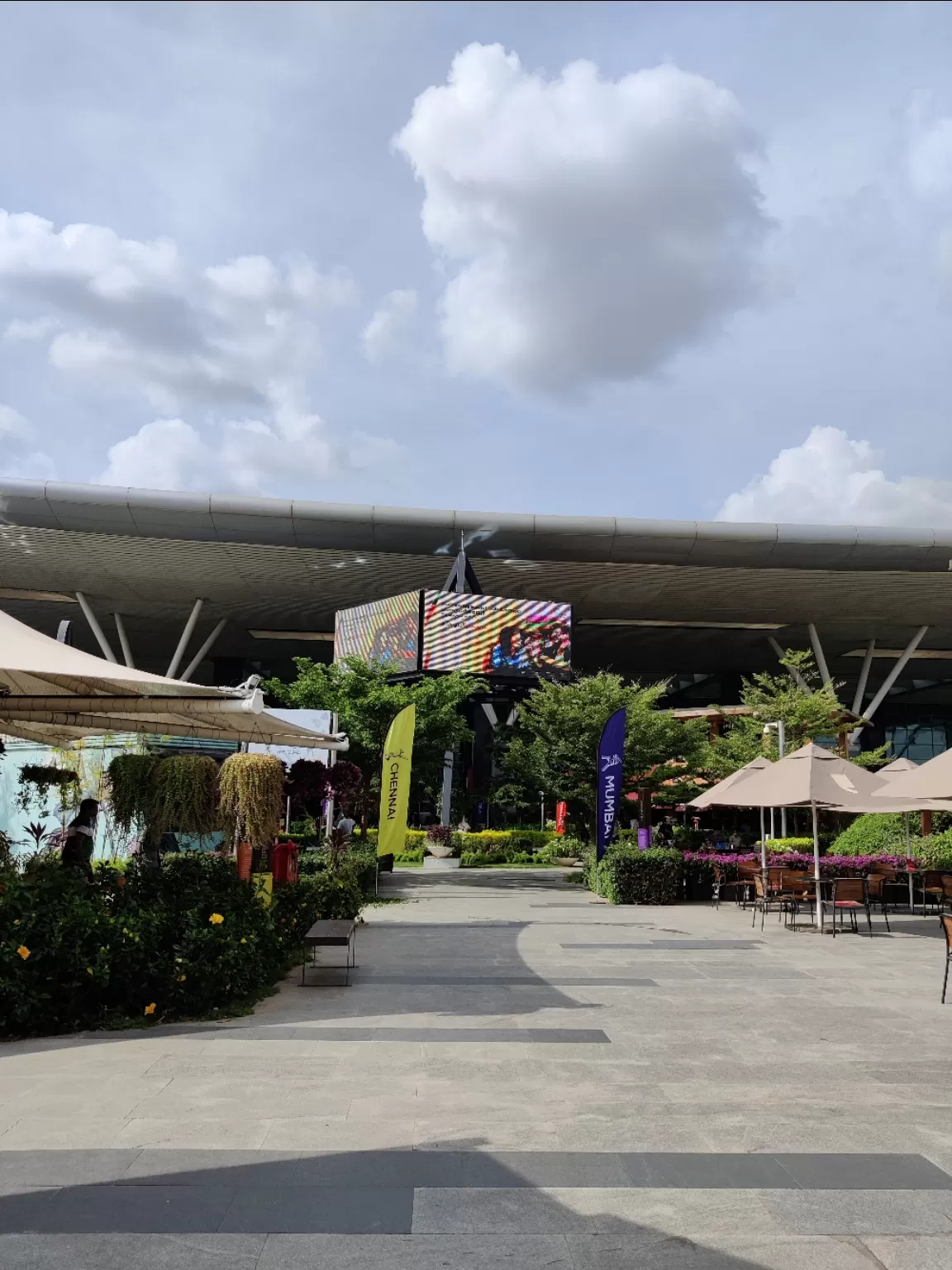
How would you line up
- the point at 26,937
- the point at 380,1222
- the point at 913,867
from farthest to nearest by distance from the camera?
the point at 913,867
the point at 26,937
the point at 380,1222

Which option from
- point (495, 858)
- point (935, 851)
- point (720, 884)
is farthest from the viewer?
point (495, 858)

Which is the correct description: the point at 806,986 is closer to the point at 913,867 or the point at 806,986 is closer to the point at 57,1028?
the point at 57,1028

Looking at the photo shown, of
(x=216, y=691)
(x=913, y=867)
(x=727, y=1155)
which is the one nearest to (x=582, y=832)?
(x=913, y=867)

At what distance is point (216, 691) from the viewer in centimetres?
803

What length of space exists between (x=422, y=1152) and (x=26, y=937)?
3.86m

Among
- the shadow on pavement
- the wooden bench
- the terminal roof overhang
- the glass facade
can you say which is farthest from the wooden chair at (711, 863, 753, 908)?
the glass facade

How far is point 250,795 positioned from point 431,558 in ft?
109

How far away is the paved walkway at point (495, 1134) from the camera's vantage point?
3939 mm

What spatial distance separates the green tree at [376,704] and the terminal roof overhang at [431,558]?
13.9m

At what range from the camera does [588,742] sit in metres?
27.1

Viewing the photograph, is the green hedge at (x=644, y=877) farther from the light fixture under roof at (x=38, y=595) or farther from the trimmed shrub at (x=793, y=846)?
the light fixture under roof at (x=38, y=595)

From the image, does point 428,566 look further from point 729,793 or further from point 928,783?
point 928,783

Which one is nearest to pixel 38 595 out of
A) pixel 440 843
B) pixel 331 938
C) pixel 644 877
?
pixel 440 843

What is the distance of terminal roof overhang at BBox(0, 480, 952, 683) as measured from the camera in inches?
1599
